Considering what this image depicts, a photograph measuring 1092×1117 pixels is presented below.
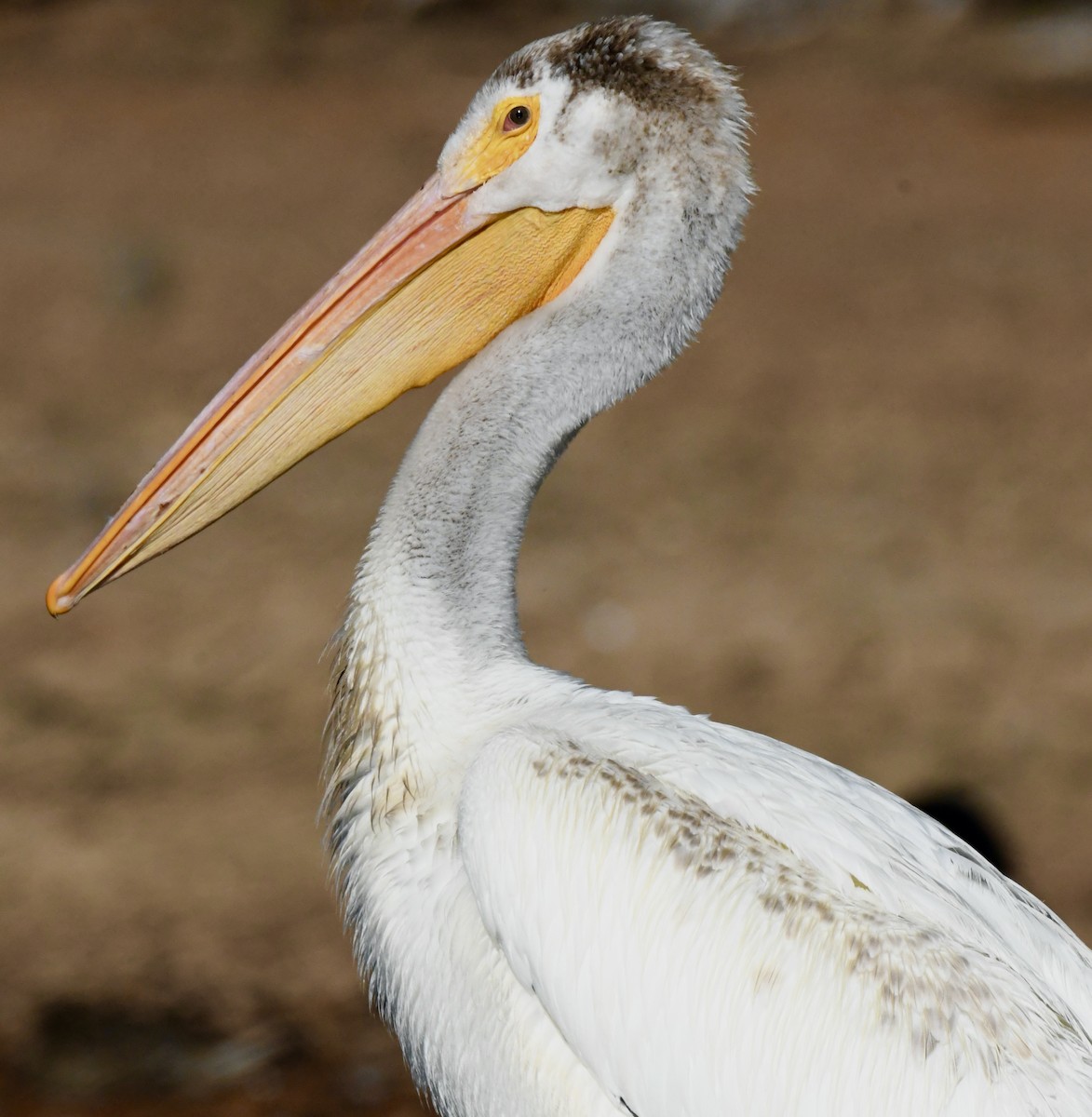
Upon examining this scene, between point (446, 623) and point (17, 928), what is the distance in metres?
2.53

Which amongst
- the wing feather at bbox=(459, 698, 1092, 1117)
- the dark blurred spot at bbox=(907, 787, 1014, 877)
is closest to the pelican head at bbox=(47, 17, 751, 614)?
the wing feather at bbox=(459, 698, 1092, 1117)

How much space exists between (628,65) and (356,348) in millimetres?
719

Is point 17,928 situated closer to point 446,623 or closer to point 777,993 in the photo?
point 446,623

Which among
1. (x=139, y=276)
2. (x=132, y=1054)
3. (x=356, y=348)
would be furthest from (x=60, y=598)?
(x=139, y=276)

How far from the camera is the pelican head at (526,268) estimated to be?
270 cm

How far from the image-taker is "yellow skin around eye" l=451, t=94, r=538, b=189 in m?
2.74

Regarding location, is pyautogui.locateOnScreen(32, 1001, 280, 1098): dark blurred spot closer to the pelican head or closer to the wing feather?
the pelican head

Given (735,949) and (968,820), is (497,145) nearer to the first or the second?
(735,949)

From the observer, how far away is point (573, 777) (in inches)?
93.6

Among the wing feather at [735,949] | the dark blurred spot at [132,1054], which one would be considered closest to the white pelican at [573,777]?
the wing feather at [735,949]

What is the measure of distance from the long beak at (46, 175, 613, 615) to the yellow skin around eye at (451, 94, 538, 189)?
1.9 inches

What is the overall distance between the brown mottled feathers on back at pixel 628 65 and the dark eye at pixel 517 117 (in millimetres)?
49

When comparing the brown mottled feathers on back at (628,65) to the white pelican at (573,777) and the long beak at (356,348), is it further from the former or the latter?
the long beak at (356,348)

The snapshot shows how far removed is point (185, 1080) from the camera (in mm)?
3947
